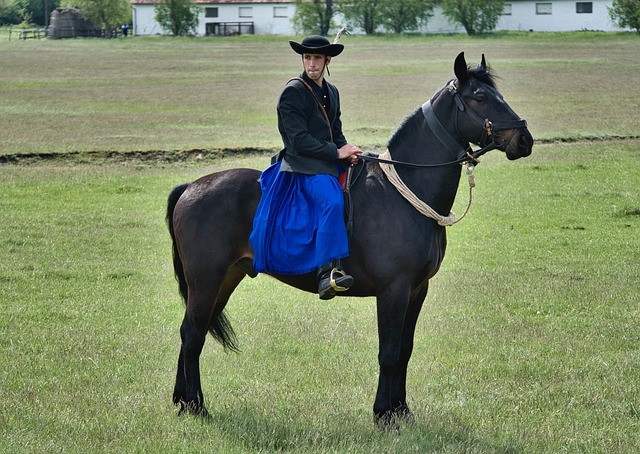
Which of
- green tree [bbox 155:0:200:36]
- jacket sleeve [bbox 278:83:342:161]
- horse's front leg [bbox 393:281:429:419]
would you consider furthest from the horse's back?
green tree [bbox 155:0:200:36]

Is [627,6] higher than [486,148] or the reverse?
higher

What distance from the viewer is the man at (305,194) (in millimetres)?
6590

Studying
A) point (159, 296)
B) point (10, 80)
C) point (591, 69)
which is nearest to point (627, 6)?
point (591, 69)

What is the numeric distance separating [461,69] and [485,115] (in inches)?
13.5

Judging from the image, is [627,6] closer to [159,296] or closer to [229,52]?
[229,52]

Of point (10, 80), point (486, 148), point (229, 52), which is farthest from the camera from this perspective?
point (229, 52)

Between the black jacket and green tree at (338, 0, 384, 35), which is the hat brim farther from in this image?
green tree at (338, 0, 384, 35)

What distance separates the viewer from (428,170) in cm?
675

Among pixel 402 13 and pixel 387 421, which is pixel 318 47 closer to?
pixel 387 421

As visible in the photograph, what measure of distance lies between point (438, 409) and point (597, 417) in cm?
110

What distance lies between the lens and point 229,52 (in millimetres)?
54688

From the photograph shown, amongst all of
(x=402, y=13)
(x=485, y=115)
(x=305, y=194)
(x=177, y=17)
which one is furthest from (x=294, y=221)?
(x=177, y=17)

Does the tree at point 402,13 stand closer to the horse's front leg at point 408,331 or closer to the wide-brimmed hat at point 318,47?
the wide-brimmed hat at point 318,47

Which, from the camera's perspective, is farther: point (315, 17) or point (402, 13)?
point (315, 17)
